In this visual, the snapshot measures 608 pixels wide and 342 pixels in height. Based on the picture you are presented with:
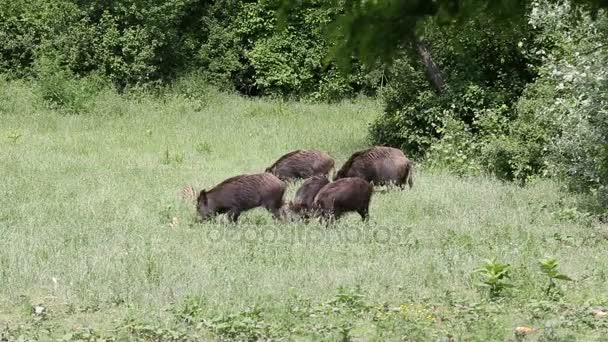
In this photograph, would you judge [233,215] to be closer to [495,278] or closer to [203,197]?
[203,197]

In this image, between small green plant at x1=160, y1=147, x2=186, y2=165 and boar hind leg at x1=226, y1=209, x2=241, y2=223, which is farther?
small green plant at x1=160, y1=147, x2=186, y2=165

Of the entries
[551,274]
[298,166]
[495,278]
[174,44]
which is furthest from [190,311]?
[174,44]

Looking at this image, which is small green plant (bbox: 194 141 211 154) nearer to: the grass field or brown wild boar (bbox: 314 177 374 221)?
the grass field

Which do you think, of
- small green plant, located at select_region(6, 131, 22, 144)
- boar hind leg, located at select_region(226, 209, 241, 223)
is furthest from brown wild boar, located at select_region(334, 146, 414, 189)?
small green plant, located at select_region(6, 131, 22, 144)

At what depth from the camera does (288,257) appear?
30.9 feet

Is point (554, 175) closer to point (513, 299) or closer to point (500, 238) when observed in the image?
point (500, 238)

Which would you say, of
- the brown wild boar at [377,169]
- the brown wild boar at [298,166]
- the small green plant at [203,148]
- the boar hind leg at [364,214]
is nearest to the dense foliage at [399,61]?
the boar hind leg at [364,214]

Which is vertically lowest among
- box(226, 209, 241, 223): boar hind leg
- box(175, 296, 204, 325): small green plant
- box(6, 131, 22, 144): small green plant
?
box(6, 131, 22, 144): small green plant

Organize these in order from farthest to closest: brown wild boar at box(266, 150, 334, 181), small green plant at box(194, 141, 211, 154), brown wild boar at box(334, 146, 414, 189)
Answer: small green plant at box(194, 141, 211, 154) < brown wild boar at box(266, 150, 334, 181) < brown wild boar at box(334, 146, 414, 189)

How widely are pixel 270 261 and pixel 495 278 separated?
7.87 feet

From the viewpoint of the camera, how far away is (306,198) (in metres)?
11.6

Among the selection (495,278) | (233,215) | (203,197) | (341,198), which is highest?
(495,278)

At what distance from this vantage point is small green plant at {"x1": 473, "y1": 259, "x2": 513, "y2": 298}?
26.3ft

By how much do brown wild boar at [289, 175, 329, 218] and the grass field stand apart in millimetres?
457
